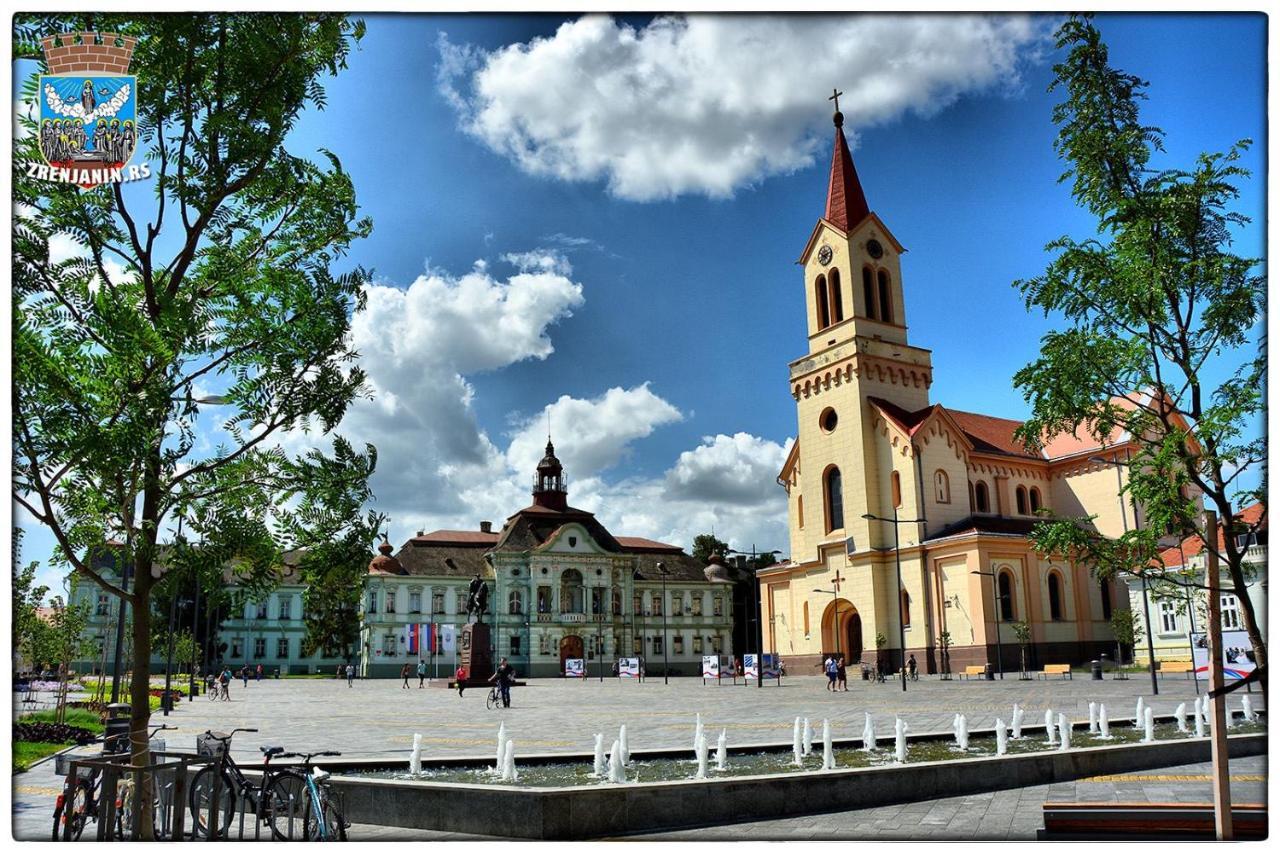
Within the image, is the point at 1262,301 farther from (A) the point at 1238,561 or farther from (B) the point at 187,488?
(B) the point at 187,488

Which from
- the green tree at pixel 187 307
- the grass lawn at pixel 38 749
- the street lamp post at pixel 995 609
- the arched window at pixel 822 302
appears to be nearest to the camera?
the green tree at pixel 187 307

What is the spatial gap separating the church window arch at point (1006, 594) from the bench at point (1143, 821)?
1819 inches

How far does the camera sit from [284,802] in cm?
859

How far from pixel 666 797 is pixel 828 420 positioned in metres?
50.6

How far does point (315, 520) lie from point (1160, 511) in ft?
21.3

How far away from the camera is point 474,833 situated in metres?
9.19

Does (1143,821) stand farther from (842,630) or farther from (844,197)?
(844,197)

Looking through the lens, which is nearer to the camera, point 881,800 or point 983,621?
point 881,800

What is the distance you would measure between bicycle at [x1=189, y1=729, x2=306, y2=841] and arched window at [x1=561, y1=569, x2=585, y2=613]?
74.4 metres

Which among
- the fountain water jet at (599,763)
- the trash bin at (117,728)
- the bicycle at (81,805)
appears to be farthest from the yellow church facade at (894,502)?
the bicycle at (81,805)

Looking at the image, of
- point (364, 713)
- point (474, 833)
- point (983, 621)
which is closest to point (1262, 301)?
point (474, 833)

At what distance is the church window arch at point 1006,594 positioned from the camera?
5138 centimetres

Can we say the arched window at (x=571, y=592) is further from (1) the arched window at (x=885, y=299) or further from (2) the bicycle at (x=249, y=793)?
(2) the bicycle at (x=249, y=793)

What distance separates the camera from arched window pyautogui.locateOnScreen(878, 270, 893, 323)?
2335 inches
